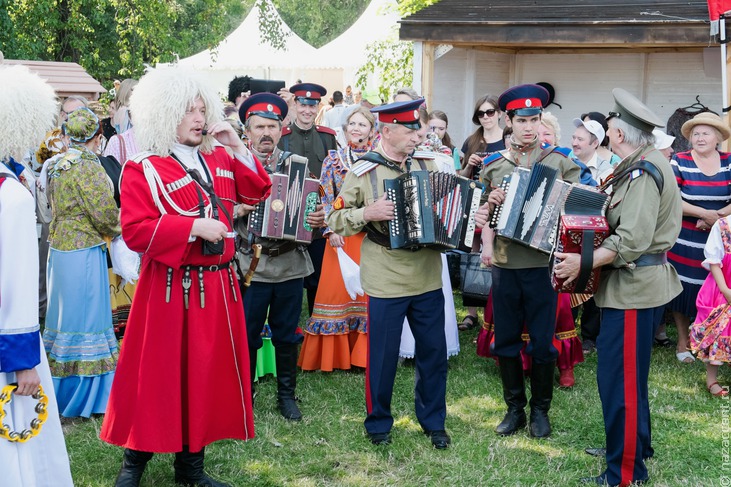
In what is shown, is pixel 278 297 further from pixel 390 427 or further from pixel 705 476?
pixel 705 476

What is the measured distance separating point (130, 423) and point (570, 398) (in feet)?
11.0

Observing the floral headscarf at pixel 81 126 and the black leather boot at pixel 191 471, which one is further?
the floral headscarf at pixel 81 126

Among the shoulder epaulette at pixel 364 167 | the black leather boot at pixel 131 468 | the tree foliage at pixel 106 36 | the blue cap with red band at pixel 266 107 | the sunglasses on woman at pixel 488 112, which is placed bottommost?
the black leather boot at pixel 131 468

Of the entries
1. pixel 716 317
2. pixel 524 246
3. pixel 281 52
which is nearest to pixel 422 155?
pixel 524 246

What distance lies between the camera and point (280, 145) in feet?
23.1

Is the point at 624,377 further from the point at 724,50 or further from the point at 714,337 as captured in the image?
the point at 724,50

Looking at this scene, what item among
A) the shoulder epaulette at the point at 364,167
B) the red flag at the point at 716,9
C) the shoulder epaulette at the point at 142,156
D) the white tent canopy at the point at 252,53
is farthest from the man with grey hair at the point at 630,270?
the white tent canopy at the point at 252,53

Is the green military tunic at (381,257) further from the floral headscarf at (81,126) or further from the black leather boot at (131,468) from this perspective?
the floral headscarf at (81,126)

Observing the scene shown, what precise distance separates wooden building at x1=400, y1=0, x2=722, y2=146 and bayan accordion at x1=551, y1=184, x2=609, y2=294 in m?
4.49

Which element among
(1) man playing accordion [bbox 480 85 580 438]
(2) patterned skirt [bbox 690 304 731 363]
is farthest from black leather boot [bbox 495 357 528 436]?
(2) patterned skirt [bbox 690 304 731 363]

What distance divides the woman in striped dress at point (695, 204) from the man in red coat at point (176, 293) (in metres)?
4.32

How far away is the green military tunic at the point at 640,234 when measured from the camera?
414cm

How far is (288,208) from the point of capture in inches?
217

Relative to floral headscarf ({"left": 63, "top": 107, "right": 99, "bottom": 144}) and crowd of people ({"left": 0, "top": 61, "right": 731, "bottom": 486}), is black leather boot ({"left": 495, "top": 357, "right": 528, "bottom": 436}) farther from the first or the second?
floral headscarf ({"left": 63, "top": 107, "right": 99, "bottom": 144})
